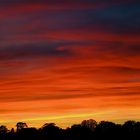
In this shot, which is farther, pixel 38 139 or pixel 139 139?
pixel 38 139

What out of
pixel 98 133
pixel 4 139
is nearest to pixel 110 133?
pixel 98 133

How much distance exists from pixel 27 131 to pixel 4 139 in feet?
65.9

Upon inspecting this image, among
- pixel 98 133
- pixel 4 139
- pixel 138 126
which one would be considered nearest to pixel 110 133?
pixel 98 133

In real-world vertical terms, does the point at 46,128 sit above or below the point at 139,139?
above

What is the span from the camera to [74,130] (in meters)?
142

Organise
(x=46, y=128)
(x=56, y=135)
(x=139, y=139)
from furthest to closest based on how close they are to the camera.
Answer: (x=46, y=128) → (x=56, y=135) → (x=139, y=139)

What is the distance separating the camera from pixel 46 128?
499ft

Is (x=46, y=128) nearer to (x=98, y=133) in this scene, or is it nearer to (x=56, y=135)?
(x=56, y=135)

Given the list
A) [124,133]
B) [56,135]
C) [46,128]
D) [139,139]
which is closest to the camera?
[139,139]

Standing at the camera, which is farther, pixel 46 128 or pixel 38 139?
pixel 46 128

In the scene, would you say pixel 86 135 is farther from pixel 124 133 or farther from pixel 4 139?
pixel 4 139

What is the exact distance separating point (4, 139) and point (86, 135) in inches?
714

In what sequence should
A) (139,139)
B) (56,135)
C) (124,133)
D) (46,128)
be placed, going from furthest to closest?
1. (46,128)
2. (56,135)
3. (124,133)
4. (139,139)

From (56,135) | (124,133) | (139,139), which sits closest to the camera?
(139,139)
